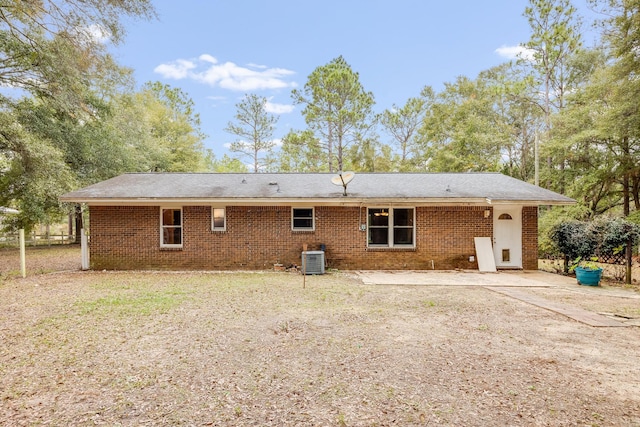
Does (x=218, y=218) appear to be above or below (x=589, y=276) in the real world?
above

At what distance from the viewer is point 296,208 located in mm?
11305

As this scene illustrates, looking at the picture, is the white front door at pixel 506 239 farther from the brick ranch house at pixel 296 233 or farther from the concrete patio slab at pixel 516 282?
the concrete patio slab at pixel 516 282

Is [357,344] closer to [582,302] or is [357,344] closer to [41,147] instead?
[582,302]

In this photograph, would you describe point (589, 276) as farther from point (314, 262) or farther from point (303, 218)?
point (303, 218)

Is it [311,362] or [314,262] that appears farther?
[314,262]

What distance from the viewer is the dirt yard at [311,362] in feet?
9.53

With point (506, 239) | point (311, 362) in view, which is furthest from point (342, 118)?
point (311, 362)

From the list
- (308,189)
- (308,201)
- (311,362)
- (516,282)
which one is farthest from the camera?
(308,189)

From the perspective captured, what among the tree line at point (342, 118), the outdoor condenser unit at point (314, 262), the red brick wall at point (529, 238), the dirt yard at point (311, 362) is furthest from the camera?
the tree line at point (342, 118)

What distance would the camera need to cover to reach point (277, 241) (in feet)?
36.8

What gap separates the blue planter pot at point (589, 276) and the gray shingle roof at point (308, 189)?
252 centimetres

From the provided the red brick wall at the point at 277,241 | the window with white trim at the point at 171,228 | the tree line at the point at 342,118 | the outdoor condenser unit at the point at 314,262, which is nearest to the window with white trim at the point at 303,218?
the red brick wall at the point at 277,241

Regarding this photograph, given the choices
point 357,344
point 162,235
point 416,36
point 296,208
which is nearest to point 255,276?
point 296,208

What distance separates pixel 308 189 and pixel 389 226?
9.85 ft
